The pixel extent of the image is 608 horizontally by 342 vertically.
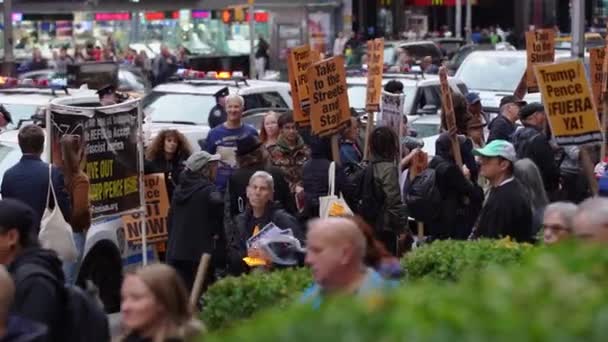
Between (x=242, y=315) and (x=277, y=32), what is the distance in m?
39.5

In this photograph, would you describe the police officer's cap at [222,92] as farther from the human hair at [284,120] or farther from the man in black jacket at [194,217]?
the man in black jacket at [194,217]

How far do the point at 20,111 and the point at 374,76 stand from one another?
11.7 ft

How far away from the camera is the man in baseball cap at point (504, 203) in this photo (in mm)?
9086

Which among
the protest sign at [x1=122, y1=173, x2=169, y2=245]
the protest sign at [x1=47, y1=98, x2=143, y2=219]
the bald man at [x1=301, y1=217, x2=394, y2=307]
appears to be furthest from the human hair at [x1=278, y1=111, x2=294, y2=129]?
the bald man at [x1=301, y1=217, x2=394, y2=307]

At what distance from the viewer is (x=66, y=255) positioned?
10.3m

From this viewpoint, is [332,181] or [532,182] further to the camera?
[332,181]

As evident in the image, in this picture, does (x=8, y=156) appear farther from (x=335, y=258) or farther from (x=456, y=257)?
(x=335, y=258)

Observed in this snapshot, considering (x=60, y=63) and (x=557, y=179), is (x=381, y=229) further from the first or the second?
(x=60, y=63)

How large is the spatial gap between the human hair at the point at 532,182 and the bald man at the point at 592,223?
14.3 ft

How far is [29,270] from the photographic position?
6.25 metres

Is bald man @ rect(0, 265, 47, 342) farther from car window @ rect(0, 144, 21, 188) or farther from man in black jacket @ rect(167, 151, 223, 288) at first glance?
car window @ rect(0, 144, 21, 188)

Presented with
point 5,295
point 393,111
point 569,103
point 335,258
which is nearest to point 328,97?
point 393,111

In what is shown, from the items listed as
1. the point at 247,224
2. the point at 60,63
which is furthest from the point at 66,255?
the point at 60,63

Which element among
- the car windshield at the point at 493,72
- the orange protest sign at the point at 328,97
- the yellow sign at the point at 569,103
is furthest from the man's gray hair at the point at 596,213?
the car windshield at the point at 493,72
